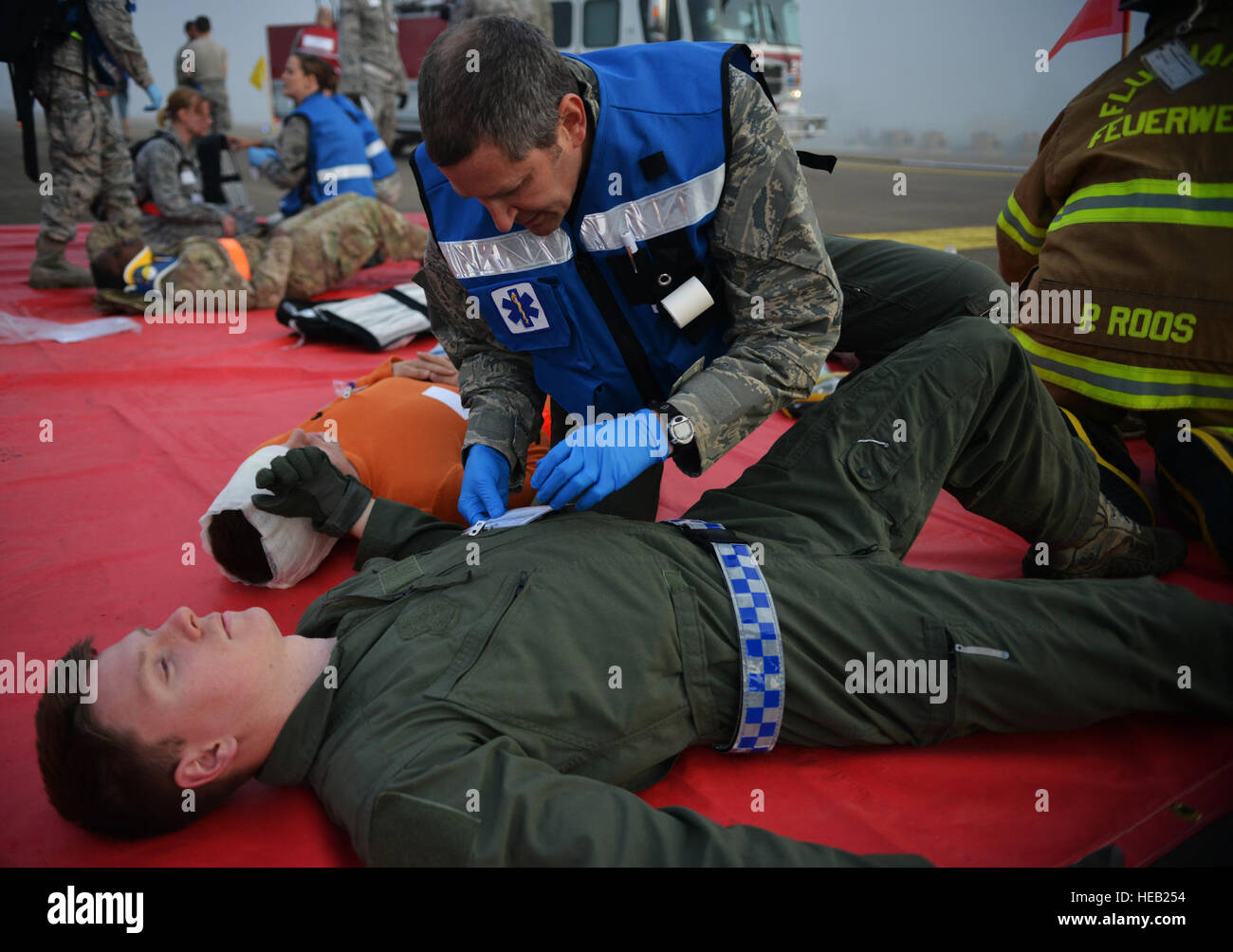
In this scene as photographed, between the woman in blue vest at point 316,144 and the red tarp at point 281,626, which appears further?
the woman in blue vest at point 316,144

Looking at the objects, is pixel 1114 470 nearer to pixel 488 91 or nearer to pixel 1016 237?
pixel 1016 237

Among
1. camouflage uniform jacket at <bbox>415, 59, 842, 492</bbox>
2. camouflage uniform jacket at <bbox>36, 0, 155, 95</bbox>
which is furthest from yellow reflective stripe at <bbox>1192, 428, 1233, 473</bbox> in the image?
camouflage uniform jacket at <bbox>36, 0, 155, 95</bbox>

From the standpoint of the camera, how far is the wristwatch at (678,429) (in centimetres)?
167

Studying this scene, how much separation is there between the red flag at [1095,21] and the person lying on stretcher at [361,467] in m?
2.17

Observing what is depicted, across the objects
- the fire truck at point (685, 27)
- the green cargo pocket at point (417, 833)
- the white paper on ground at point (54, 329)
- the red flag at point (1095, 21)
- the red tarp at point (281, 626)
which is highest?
the fire truck at point (685, 27)

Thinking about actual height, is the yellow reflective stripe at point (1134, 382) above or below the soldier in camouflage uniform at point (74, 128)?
below

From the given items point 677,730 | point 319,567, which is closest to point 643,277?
point 677,730

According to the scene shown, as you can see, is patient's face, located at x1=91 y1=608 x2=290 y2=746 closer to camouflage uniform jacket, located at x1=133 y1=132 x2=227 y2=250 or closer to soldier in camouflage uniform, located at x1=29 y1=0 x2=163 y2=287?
soldier in camouflage uniform, located at x1=29 y1=0 x2=163 y2=287

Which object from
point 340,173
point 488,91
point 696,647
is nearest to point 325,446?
point 488,91

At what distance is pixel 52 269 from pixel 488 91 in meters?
4.95

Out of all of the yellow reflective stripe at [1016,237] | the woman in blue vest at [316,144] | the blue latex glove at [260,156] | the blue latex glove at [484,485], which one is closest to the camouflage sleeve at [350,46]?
the blue latex glove at [260,156]

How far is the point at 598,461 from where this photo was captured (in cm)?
166

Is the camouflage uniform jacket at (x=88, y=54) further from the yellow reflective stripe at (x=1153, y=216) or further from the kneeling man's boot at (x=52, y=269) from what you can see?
the yellow reflective stripe at (x=1153, y=216)
